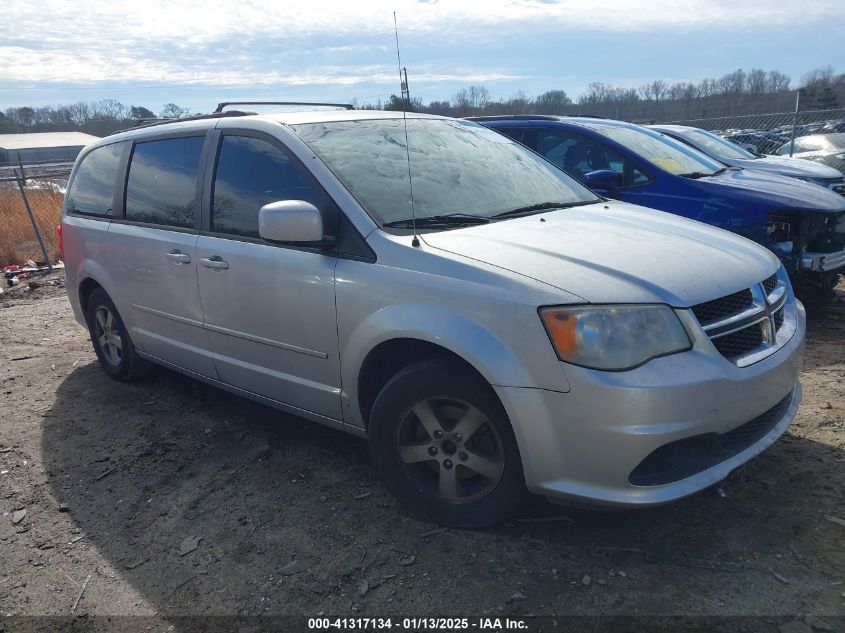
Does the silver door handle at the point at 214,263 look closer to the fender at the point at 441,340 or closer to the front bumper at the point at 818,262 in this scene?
the fender at the point at 441,340

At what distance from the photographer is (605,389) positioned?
2422 mm

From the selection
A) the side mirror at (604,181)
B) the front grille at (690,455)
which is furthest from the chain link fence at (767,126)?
the front grille at (690,455)

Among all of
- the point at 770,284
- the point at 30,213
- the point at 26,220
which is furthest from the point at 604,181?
the point at 26,220

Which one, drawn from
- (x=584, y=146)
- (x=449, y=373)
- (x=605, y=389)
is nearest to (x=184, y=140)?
(x=449, y=373)

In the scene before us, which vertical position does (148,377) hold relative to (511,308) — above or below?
below

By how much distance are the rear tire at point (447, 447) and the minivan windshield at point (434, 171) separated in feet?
2.62

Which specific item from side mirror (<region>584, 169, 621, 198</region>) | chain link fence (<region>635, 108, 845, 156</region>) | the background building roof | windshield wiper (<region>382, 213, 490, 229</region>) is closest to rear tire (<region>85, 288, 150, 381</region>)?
windshield wiper (<region>382, 213, 490, 229</region>)

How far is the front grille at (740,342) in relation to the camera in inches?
105

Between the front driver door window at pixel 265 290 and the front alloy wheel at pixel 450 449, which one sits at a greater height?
the front driver door window at pixel 265 290

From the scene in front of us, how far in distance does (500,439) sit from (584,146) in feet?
A: 14.9

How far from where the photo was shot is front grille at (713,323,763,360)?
2662 millimetres

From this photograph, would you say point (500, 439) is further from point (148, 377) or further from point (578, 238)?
point (148, 377)

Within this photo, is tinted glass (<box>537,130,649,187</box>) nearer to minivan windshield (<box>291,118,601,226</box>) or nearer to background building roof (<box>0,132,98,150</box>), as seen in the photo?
minivan windshield (<box>291,118,601,226</box>)

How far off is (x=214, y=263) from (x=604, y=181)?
3.21 m
